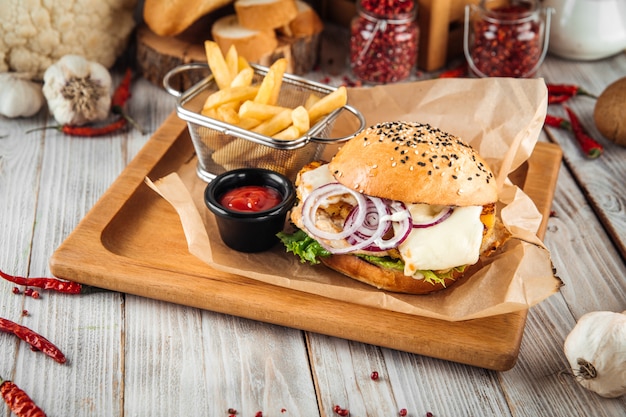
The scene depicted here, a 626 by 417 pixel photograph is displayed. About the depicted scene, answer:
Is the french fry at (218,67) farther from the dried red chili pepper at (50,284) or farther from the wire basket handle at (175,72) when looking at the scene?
the dried red chili pepper at (50,284)

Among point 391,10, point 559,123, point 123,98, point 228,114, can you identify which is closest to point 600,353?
point 228,114

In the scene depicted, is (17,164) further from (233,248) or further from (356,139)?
(356,139)

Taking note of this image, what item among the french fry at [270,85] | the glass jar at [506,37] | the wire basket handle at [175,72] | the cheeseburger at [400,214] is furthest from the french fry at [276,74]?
the glass jar at [506,37]

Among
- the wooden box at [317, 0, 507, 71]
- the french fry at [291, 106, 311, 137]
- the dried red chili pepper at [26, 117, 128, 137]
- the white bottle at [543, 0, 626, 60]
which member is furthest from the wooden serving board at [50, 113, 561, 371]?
the white bottle at [543, 0, 626, 60]

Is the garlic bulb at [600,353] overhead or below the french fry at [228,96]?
below

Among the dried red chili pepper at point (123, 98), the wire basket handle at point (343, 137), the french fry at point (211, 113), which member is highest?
the french fry at point (211, 113)

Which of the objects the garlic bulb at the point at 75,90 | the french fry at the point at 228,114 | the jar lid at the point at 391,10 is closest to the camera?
the french fry at the point at 228,114

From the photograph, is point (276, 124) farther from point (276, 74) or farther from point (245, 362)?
point (245, 362)

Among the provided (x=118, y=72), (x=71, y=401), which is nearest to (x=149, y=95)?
(x=118, y=72)
